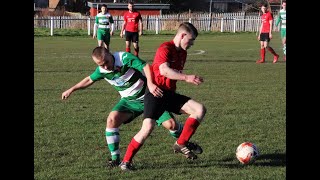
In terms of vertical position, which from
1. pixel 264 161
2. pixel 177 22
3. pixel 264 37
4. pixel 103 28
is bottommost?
pixel 264 161

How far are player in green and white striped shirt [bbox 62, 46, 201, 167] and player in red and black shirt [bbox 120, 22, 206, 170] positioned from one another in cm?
18

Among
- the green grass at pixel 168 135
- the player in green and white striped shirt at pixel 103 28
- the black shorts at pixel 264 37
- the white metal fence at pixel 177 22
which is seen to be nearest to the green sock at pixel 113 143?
the green grass at pixel 168 135

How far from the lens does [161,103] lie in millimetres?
7145

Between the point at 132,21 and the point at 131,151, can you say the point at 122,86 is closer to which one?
the point at 131,151

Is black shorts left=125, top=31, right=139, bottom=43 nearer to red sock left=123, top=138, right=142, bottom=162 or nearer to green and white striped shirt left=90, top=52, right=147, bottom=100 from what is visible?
green and white striped shirt left=90, top=52, right=147, bottom=100

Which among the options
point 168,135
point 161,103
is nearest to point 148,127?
point 161,103

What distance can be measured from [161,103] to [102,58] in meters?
0.85

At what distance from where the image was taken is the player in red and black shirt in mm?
7031

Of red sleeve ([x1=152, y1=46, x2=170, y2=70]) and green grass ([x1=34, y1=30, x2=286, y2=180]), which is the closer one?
green grass ([x1=34, y1=30, x2=286, y2=180])

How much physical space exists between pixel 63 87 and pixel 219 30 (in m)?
35.7

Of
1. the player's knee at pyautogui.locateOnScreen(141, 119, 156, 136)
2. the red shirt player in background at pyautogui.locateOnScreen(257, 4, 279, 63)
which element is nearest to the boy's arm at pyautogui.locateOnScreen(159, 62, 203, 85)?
the player's knee at pyautogui.locateOnScreen(141, 119, 156, 136)

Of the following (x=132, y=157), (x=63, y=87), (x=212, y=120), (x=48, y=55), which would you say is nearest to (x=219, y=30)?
(x=48, y=55)
